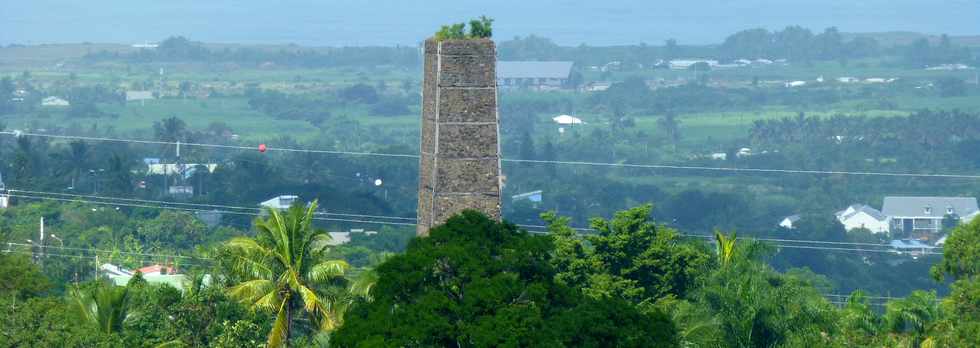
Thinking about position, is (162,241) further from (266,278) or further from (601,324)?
(601,324)

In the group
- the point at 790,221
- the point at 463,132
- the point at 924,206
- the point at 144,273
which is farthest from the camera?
the point at 924,206

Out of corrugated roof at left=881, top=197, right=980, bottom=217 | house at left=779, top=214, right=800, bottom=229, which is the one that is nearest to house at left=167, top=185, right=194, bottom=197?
house at left=779, top=214, right=800, bottom=229

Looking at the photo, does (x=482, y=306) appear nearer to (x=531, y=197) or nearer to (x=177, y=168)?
(x=177, y=168)

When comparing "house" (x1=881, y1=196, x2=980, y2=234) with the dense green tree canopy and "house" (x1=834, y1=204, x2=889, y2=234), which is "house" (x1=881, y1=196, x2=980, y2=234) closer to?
"house" (x1=834, y1=204, x2=889, y2=234)

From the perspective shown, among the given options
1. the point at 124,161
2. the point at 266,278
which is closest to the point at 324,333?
the point at 266,278

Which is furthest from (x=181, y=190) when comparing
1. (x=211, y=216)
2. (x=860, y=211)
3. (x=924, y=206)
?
(x=924, y=206)

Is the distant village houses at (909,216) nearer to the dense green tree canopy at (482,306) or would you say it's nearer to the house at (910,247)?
the house at (910,247)
